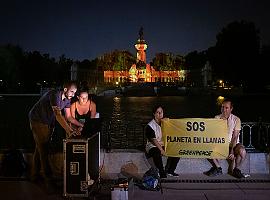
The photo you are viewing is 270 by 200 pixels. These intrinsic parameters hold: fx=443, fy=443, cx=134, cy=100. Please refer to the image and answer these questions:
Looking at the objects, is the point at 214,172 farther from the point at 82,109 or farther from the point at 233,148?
the point at 82,109

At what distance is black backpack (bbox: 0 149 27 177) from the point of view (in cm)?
1042

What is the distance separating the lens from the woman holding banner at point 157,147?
33.9 ft

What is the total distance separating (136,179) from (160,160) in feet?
2.35

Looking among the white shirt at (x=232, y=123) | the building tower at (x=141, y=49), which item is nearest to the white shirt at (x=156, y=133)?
the white shirt at (x=232, y=123)

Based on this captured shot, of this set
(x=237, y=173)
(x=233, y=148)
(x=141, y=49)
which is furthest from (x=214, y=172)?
(x=141, y=49)

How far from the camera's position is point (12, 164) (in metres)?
10.5

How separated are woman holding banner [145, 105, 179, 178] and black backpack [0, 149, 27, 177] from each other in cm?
303

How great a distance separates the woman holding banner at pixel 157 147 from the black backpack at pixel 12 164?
9.95ft

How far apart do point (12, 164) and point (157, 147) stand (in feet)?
11.3

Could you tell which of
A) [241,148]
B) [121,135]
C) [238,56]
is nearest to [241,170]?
[241,148]

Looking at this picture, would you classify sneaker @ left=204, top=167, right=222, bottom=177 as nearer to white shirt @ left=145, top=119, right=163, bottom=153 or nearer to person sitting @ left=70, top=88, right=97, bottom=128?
white shirt @ left=145, top=119, right=163, bottom=153

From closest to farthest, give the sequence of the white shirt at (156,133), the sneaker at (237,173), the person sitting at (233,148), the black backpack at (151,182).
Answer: the black backpack at (151,182) < the sneaker at (237,173) < the person sitting at (233,148) < the white shirt at (156,133)

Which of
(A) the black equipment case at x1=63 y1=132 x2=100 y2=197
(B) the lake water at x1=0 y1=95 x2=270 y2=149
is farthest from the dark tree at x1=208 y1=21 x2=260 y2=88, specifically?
(A) the black equipment case at x1=63 y1=132 x2=100 y2=197

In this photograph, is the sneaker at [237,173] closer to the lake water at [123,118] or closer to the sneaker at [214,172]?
the sneaker at [214,172]
